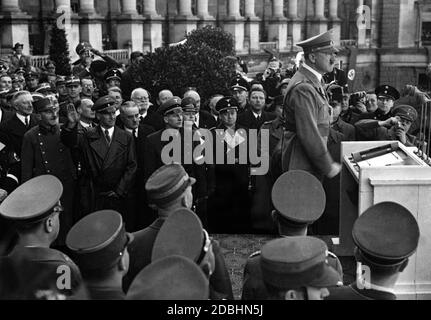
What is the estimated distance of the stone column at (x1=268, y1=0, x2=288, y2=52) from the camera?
44406 mm

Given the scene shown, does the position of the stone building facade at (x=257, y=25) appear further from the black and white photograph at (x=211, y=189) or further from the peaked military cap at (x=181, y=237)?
the peaked military cap at (x=181, y=237)

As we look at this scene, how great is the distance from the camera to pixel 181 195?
4.57 meters

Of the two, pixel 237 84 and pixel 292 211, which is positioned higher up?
pixel 237 84

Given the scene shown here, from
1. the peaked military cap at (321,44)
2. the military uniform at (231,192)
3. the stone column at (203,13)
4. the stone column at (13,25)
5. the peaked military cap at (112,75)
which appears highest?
the stone column at (203,13)

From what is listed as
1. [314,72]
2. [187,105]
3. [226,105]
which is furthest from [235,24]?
[314,72]

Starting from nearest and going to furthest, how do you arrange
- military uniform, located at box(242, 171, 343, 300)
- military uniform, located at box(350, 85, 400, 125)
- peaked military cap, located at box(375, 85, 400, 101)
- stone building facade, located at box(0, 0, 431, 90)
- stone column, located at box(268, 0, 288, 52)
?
1. military uniform, located at box(242, 171, 343, 300)
2. military uniform, located at box(350, 85, 400, 125)
3. peaked military cap, located at box(375, 85, 400, 101)
4. stone building facade, located at box(0, 0, 431, 90)
5. stone column, located at box(268, 0, 288, 52)

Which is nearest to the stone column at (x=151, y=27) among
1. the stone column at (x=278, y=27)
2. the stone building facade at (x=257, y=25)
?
the stone building facade at (x=257, y=25)

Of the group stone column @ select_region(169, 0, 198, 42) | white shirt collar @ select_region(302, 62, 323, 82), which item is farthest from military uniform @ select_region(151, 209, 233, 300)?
stone column @ select_region(169, 0, 198, 42)

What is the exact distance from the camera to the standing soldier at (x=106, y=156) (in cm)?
752

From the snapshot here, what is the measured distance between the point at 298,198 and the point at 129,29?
2804 cm

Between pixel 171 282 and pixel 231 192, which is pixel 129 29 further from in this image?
pixel 171 282

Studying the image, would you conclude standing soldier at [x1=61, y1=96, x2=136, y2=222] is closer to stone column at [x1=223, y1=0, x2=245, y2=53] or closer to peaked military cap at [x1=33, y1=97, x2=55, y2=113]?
peaked military cap at [x1=33, y1=97, x2=55, y2=113]

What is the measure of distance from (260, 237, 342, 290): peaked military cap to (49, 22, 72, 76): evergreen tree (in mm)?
17665
